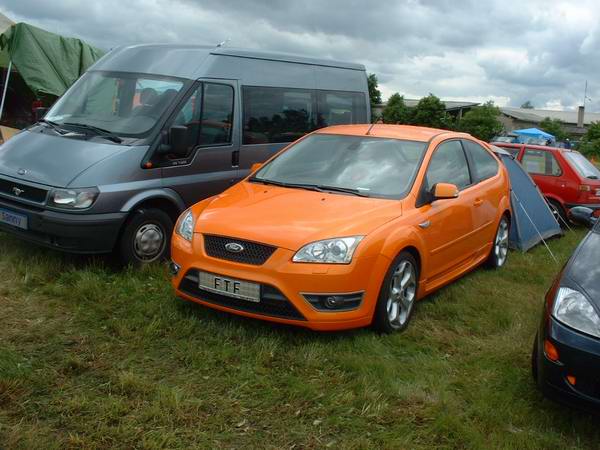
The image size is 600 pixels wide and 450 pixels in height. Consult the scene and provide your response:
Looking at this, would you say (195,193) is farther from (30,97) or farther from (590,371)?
(30,97)

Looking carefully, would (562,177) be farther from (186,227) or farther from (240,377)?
(240,377)

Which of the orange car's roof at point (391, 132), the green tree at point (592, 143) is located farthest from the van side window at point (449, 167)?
the green tree at point (592, 143)

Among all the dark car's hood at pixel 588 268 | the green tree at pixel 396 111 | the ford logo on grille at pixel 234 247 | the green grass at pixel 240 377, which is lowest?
the green grass at pixel 240 377

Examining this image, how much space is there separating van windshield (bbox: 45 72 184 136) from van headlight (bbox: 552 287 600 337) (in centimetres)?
412

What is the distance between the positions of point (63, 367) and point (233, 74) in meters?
4.13

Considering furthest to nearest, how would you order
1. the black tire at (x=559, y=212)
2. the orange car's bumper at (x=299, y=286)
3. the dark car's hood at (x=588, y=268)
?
the black tire at (x=559, y=212), the orange car's bumper at (x=299, y=286), the dark car's hood at (x=588, y=268)

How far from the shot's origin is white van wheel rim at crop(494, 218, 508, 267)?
23.6 feet

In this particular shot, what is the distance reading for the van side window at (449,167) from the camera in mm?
5664

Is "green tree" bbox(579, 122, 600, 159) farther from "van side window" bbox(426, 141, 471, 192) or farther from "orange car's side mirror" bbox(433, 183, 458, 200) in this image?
"orange car's side mirror" bbox(433, 183, 458, 200)

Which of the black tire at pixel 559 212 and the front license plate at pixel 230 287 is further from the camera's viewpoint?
the black tire at pixel 559 212

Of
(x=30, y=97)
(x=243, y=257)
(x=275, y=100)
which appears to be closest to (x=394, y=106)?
(x=30, y=97)

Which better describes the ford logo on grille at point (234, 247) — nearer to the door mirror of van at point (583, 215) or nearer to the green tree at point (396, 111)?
the door mirror of van at point (583, 215)

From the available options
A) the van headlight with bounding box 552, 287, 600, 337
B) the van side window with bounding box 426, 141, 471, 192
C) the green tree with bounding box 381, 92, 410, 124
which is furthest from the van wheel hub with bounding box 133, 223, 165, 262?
the green tree with bounding box 381, 92, 410, 124

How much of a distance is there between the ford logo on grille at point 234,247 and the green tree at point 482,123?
132 feet
